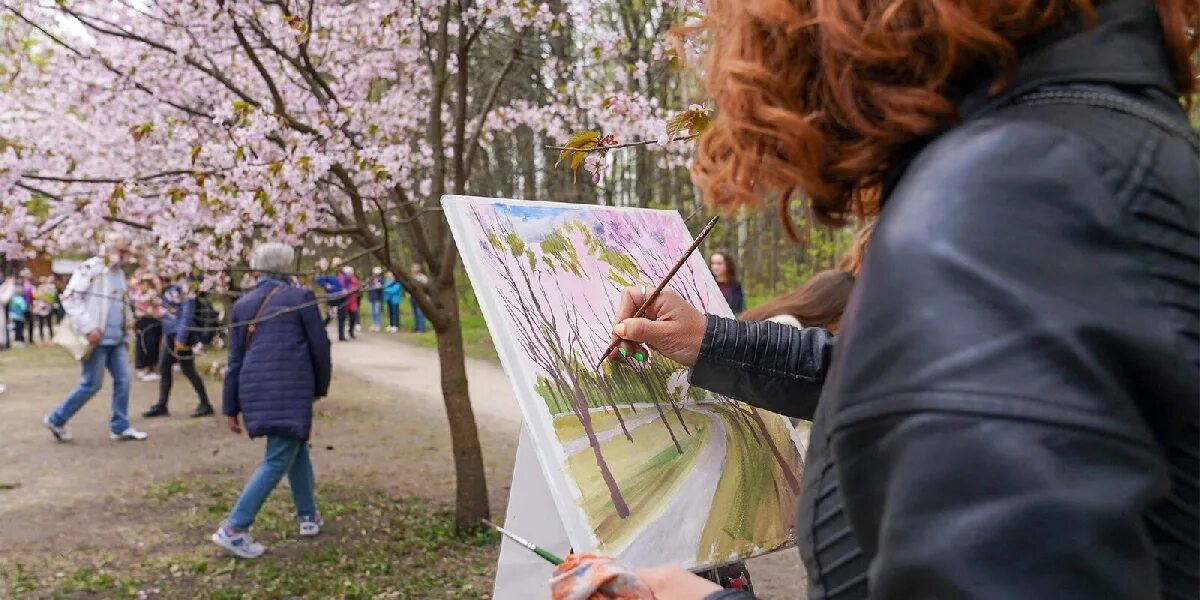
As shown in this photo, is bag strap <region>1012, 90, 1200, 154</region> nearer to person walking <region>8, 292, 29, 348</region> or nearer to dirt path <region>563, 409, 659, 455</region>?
dirt path <region>563, 409, 659, 455</region>

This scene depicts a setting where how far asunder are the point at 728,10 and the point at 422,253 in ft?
15.1

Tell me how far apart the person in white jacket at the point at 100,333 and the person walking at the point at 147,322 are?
140 millimetres

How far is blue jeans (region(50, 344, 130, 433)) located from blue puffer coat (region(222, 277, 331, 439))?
3412 mm

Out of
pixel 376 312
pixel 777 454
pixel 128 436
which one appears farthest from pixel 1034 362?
pixel 376 312

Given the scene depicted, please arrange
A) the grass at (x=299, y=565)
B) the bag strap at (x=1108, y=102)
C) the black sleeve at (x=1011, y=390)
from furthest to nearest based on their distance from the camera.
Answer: the grass at (x=299, y=565), the bag strap at (x=1108, y=102), the black sleeve at (x=1011, y=390)

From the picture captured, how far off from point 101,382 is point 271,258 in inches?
155

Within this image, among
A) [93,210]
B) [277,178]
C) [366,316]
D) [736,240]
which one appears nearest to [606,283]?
[277,178]

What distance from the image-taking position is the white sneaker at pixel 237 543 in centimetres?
530

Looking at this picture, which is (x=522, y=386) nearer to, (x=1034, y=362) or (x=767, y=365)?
(x=767, y=365)

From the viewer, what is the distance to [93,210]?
5582 millimetres

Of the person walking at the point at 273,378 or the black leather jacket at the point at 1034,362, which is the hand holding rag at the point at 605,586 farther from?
the person walking at the point at 273,378

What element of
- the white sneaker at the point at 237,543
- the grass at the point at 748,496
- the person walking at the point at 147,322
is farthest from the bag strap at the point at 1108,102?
the person walking at the point at 147,322

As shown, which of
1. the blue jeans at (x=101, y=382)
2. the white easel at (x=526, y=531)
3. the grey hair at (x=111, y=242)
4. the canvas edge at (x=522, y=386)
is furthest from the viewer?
the blue jeans at (x=101, y=382)

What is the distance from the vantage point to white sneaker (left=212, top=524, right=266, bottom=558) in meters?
5.30
